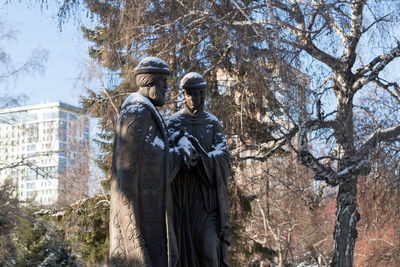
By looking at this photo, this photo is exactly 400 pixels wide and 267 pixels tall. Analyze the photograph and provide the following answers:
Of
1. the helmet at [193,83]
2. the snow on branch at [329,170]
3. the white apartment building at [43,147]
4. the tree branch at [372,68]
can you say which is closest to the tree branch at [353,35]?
the tree branch at [372,68]

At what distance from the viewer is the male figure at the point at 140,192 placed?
17.1 ft

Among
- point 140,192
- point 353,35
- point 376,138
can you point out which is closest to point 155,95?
point 140,192

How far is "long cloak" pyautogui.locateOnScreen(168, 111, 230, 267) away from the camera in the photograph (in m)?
5.77

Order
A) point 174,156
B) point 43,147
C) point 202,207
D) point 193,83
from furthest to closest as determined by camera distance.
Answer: point 43,147, point 193,83, point 202,207, point 174,156

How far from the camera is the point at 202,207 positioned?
19.3ft

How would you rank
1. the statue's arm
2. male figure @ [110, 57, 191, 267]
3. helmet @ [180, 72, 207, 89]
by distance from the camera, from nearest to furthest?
male figure @ [110, 57, 191, 267]
the statue's arm
helmet @ [180, 72, 207, 89]

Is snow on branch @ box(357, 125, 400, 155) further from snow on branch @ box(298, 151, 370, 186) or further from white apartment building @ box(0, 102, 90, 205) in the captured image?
white apartment building @ box(0, 102, 90, 205)

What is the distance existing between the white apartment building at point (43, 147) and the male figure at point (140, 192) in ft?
41.4

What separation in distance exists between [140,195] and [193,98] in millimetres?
1250

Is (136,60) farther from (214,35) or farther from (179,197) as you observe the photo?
(179,197)

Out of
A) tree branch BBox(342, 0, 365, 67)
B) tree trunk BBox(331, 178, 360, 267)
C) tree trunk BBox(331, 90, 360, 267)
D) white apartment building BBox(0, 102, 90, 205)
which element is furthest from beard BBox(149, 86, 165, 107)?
white apartment building BBox(0, 102, 90, 205)

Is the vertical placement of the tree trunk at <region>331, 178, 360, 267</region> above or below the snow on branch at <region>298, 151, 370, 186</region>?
below

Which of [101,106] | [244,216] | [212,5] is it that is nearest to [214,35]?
[212,5]

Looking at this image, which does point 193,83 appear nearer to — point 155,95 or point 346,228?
point 155,95
